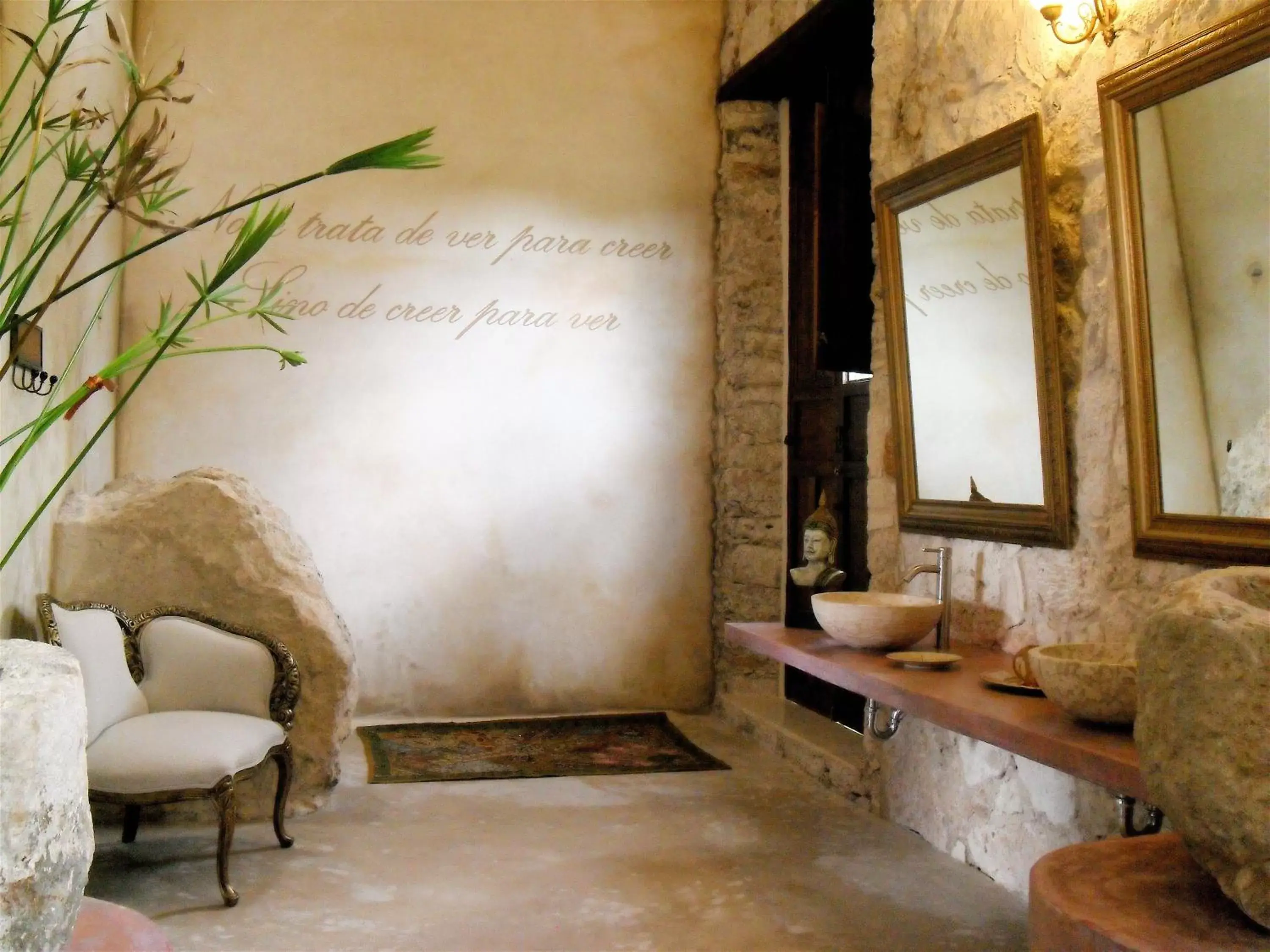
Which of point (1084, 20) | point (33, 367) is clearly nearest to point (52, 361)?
point (33, 367)

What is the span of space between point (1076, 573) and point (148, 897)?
257cm

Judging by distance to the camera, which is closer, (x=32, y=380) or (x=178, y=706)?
(x=32, y=380)

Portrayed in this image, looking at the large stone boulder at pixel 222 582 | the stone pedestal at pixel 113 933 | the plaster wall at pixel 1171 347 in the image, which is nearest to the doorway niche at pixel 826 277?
the plaster wall at pixel 1171 347

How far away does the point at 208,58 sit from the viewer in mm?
4824

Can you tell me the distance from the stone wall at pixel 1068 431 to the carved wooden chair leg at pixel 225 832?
2072 millimetres

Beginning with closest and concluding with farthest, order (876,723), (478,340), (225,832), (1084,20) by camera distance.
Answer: (1084,20) < (225,832) < (876,723) < (478,340)

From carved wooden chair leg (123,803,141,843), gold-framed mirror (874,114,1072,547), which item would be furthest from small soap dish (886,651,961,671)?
carved wooden chair leg (123,803,141,843)

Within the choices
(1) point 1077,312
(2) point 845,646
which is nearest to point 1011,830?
(2) point 845,646

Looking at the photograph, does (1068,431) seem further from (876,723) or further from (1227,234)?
(876,723)

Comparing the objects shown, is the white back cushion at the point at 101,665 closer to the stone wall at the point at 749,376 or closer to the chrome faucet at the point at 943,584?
the chrome faucet at the point at 943,584

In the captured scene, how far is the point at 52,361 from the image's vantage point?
135 inches

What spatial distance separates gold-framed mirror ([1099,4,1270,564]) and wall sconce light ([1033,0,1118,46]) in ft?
0.66

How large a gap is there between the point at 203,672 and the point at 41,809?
6.96ft

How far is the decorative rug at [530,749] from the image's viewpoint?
4.21 m
